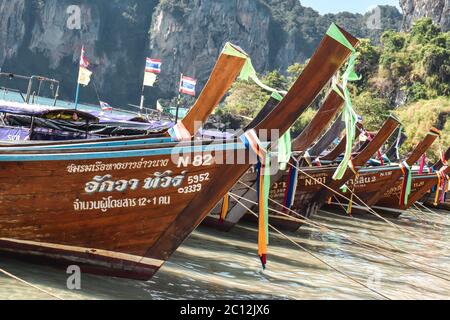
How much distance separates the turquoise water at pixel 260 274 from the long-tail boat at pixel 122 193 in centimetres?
27

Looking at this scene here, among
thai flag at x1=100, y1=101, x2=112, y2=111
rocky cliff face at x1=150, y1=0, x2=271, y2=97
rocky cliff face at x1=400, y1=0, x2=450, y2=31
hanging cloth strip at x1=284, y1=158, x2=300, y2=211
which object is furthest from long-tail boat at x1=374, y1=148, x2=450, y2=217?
rocky cliff face at x1=150, y1=0, x2=271, y2=97

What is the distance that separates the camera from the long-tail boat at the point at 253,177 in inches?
408

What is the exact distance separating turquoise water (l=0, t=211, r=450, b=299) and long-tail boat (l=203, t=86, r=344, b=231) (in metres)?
0.20

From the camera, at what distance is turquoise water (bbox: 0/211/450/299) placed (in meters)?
6.08

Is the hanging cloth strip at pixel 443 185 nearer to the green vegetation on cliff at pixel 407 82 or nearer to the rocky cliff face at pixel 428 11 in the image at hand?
the green vegetation on cliff at pixel 407 82

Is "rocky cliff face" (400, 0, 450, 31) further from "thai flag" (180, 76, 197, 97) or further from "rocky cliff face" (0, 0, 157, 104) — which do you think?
"rocky cliff face" (0, 0, 157, 104)

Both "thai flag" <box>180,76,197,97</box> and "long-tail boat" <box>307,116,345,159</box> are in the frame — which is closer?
"long-tail boat" <box>307,116,345,159</box>

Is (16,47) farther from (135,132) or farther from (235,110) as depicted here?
(135,132)

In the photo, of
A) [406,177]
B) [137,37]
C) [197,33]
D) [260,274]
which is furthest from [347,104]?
[137,37]

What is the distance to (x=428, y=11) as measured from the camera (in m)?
71.8

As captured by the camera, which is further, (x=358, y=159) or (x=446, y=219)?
(x=446, y=219)

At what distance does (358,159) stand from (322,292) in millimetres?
7271

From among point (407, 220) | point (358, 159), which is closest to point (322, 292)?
point (358, 159)

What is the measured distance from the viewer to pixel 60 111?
12516 millimetres
